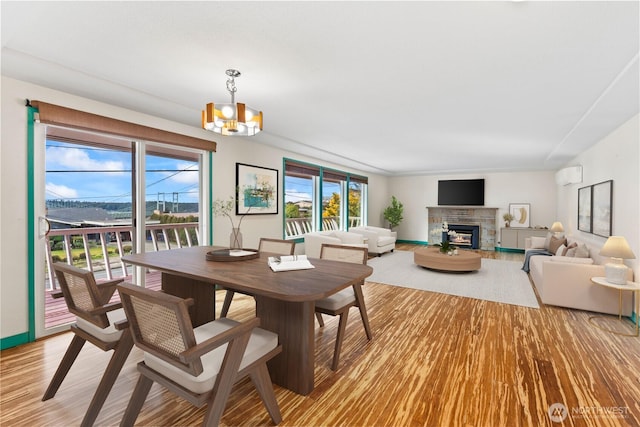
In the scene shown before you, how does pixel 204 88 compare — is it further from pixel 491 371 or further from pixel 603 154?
pixel 603 154

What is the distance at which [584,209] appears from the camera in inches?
199

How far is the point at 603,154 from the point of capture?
14.0ft

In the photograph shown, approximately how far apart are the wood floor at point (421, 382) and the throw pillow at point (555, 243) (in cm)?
268

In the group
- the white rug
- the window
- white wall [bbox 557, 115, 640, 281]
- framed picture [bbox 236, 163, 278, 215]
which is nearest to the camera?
white wall [bbox 557, 115, 640, 281]

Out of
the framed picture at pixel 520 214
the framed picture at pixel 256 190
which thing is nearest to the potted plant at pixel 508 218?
the framed picture at pixel 520 214

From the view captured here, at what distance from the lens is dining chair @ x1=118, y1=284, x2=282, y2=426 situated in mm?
1248

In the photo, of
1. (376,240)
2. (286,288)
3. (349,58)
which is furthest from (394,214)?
(286,288)

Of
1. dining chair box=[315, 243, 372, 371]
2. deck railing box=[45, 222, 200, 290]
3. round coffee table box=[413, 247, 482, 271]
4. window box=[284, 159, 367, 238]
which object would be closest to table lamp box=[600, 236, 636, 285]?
round coffee table box=[413, 247, 482, 271]

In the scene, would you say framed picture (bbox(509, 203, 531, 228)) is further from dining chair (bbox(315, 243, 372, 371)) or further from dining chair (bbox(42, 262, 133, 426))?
dining chair (bbox(42, 262, 133, 426))

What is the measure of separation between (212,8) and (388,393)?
2.65m

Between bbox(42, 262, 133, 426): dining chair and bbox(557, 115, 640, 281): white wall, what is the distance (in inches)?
191

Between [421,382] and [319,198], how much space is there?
5083 millimetres

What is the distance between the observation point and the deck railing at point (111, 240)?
144 inches

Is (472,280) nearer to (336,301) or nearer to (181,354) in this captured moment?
(336,301)
